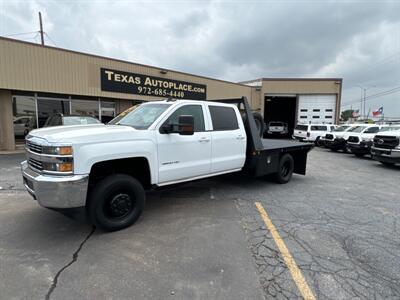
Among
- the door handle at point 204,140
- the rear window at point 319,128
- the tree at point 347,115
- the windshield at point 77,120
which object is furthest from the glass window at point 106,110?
the tree at point 347,115

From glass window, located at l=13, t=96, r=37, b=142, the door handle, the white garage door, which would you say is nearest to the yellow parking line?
the door handle

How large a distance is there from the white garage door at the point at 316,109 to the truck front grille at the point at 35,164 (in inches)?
1121

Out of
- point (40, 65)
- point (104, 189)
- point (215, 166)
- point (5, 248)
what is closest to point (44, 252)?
point (5, 248)

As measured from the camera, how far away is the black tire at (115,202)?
3715 millimetres

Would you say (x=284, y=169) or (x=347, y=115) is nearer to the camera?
(x=284, y=169)

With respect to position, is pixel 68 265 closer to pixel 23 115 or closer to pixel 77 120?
pixel 77 120

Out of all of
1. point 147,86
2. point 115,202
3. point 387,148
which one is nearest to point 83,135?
point 115,202

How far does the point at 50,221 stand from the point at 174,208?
212 centimetres

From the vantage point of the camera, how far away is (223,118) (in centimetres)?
556

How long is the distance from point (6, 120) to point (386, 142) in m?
17.1

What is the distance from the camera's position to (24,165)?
417 centimetres

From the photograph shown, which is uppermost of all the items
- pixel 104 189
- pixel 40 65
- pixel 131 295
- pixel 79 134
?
pixel 40 65

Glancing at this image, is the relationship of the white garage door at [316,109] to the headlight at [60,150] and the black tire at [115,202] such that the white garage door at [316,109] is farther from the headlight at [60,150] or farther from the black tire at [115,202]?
the headlight at [60,150]

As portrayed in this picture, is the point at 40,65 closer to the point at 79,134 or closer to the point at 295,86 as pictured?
the point at 79,134
